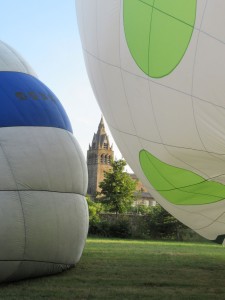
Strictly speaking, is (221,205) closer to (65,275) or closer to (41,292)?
(41,292)

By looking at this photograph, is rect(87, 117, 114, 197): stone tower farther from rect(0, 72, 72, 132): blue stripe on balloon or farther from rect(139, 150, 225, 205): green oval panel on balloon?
rect(139, 150, 225, 205): green oval panel on balloon

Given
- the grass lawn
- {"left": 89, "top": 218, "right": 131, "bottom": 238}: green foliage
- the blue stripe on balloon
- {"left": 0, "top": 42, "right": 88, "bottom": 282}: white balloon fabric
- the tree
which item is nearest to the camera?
the grass lawn

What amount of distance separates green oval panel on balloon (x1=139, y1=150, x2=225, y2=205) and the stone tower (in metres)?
90.9

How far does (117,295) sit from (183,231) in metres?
19.9

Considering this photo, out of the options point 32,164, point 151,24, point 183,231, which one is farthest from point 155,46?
point 183,231

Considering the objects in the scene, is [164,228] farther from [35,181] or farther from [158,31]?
[158,31]

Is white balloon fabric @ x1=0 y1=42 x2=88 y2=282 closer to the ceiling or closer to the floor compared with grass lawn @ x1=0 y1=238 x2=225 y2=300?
closer to the ceiling

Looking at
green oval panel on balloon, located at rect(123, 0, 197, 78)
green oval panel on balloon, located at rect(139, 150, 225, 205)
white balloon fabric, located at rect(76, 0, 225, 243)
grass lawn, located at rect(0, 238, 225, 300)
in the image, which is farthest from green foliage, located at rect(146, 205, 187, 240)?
green oval panel on balloon, located at rect(123, 0, 197, 78)

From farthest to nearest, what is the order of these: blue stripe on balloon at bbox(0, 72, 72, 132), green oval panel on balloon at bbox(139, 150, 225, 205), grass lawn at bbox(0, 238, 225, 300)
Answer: blue stripe on balloon at bbox(0, 72, 72, 132)
grass lawn at bbox(0, 238, 225, 300)
green oval panel on balloon at bbox(139, 150, 225, 205)

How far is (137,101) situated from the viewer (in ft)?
14.1

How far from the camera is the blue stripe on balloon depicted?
631 centimetres

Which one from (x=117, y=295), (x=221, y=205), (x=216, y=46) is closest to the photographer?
(x=216, y=46)

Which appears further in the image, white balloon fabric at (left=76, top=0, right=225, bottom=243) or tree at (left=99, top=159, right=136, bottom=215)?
tree at (left=99, top=159, right=136, bottom=215)

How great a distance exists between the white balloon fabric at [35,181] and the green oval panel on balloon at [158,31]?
2562mm
